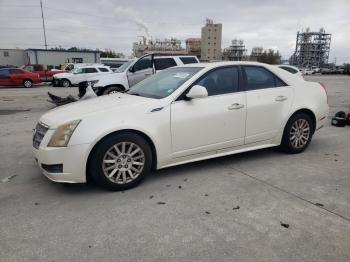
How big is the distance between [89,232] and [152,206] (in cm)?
78

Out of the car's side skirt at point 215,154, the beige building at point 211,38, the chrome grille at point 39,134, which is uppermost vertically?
the beige building at point 211,38

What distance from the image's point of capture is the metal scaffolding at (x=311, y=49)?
391 ft

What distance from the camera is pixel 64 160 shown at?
362 centimetres

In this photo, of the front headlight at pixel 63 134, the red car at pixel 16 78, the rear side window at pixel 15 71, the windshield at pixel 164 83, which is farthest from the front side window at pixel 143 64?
the rear side window at pixel 15 71

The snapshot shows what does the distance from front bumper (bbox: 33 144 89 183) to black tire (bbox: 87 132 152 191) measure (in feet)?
0.38

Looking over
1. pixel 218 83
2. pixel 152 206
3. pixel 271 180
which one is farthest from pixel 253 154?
pixel 152 206

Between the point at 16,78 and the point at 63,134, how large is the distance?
71.4ft

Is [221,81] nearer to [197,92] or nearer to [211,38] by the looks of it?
[197,92]

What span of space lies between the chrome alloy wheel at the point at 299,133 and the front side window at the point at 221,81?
1.32m

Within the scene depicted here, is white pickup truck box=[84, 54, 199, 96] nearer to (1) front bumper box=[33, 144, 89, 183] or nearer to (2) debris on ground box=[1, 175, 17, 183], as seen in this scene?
(2) debris on ground box=[1, 175, 17, 183]

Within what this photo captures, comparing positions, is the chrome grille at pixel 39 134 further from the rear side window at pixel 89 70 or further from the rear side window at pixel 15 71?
the rear side window at pixel 15 71

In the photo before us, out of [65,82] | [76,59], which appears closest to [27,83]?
[65,82]

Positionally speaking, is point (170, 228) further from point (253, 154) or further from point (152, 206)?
point (253, 154)

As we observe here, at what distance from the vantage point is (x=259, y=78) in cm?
497
